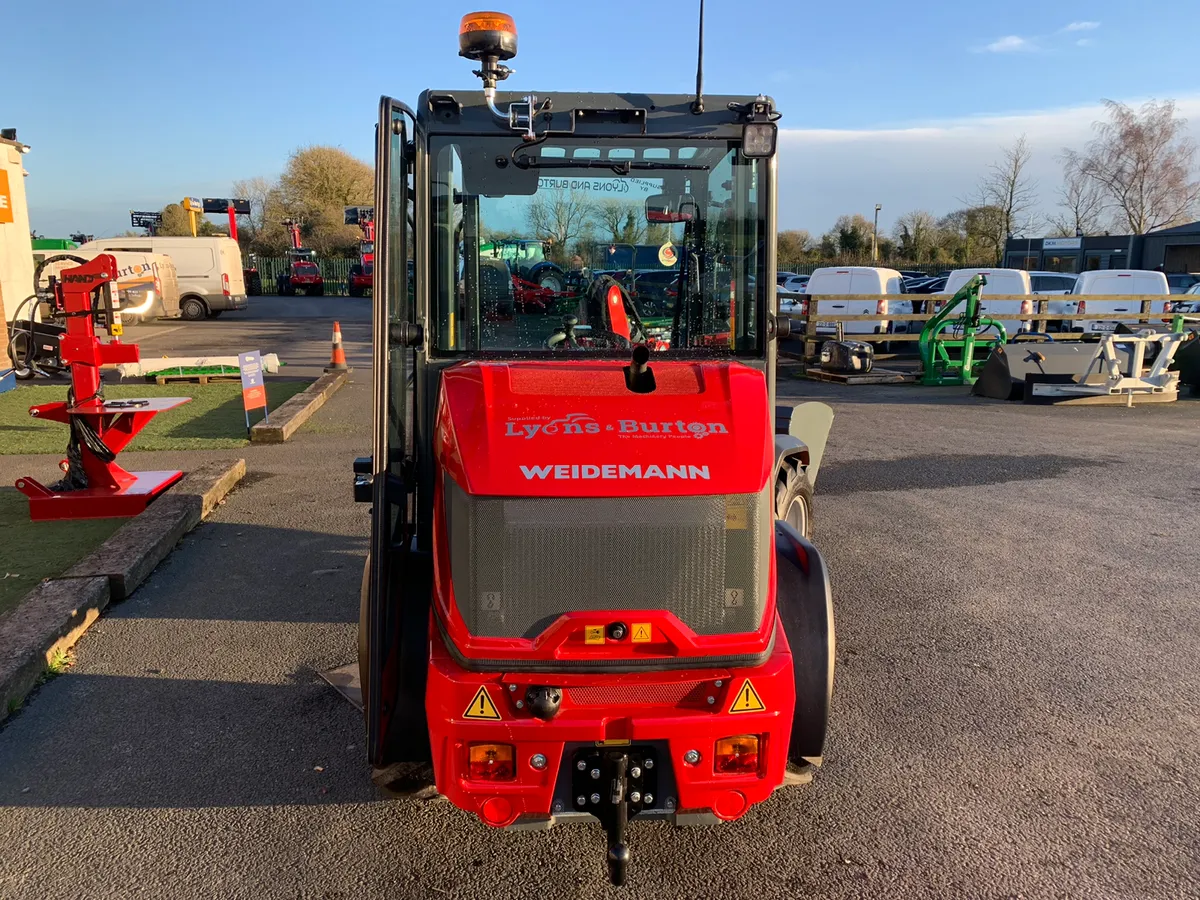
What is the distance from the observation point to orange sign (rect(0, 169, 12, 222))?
15148mm

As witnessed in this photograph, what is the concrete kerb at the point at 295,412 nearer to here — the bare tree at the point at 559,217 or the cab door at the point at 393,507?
the cab door at the point at 393,507

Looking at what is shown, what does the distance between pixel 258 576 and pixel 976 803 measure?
14.7 feet

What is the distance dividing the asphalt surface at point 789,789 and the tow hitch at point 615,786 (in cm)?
42

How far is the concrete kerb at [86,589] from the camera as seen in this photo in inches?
175

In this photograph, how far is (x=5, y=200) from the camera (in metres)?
15.4

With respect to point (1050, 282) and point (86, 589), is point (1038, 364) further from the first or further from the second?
point (86, 589)

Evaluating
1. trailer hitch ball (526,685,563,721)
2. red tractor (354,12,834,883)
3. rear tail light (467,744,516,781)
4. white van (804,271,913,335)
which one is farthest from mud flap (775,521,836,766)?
white van (804,271,913,335)

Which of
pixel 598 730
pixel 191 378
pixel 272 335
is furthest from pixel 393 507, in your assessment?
pixel 272 335

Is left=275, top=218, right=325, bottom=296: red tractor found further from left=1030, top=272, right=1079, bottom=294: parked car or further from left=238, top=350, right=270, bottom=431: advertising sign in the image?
left=238, top=350, right=270, bottom=431: advertising sign

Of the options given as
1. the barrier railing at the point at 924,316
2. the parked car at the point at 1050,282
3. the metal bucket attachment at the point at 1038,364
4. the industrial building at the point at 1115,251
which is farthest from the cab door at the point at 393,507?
the industrial building at the point at 1115,251

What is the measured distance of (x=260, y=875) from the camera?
10.3 ft

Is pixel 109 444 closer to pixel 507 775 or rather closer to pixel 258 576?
pixel 258 576

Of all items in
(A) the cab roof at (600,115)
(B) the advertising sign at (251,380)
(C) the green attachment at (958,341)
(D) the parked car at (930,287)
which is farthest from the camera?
(D) the parked car at (930,287)

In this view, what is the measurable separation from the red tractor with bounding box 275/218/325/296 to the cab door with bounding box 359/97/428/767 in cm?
4759
